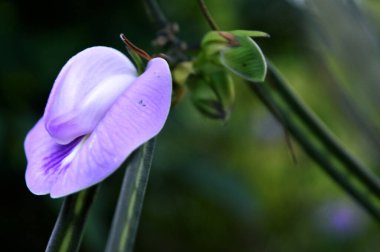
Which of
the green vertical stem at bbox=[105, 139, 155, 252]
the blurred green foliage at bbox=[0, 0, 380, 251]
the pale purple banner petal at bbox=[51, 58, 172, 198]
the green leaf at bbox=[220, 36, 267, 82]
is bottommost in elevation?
the blurred green foliage at bbox=[0, 0, 380, 251]

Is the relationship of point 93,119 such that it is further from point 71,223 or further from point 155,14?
point 155,14

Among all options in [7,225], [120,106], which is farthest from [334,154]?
[7,225]

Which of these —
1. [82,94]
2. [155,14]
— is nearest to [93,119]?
[82,94]

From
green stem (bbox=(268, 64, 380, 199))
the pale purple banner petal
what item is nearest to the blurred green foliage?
green stem (bbox=(268, 64, 380, 199))

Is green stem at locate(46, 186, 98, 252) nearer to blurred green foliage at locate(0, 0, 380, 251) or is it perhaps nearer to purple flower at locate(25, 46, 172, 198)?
purple flower at locate(25, 46, 172, 198)

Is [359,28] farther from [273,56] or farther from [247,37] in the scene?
[273,56]

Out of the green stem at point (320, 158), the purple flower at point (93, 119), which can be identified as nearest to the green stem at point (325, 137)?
the green stem at point (320, 158)

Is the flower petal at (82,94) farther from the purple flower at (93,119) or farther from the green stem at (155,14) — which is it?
the green stem at (155,14)
